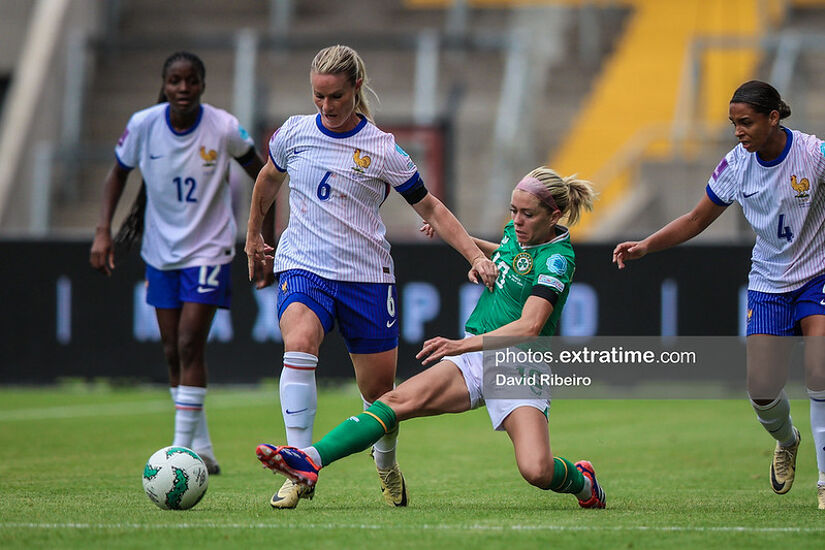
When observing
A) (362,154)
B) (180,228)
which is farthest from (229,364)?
(362,154)

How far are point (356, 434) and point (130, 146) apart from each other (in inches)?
119

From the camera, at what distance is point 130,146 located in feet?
26.7

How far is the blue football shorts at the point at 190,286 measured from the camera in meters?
8.00

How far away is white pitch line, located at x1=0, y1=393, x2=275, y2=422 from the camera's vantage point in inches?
468

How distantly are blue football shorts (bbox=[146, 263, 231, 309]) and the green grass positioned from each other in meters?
1.02

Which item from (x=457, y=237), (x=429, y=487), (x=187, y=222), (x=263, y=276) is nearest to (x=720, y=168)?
(x=457, y=237)

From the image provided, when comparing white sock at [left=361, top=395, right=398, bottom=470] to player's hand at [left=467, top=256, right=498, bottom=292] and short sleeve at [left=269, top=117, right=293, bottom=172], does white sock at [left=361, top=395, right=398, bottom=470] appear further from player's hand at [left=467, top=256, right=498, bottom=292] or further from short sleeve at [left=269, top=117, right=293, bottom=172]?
short sleeve at [left=269, top=117, right=293, bottom=172]

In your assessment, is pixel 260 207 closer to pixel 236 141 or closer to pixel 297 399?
pixel 297 399

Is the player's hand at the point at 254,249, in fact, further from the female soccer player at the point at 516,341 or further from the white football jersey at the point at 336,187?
the female soccer player at the point at 516,341

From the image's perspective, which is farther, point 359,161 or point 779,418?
point 779,418

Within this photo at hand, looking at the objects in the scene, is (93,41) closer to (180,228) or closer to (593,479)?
(180,228)

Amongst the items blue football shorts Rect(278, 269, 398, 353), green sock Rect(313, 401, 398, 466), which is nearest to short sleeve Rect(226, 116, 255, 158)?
blue football shorts Rect(278, 269, 398, 353)

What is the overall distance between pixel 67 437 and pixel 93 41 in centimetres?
1192

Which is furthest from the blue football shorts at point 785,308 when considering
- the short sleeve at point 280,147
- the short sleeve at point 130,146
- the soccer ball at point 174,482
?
the short sleeve at point 130,146
